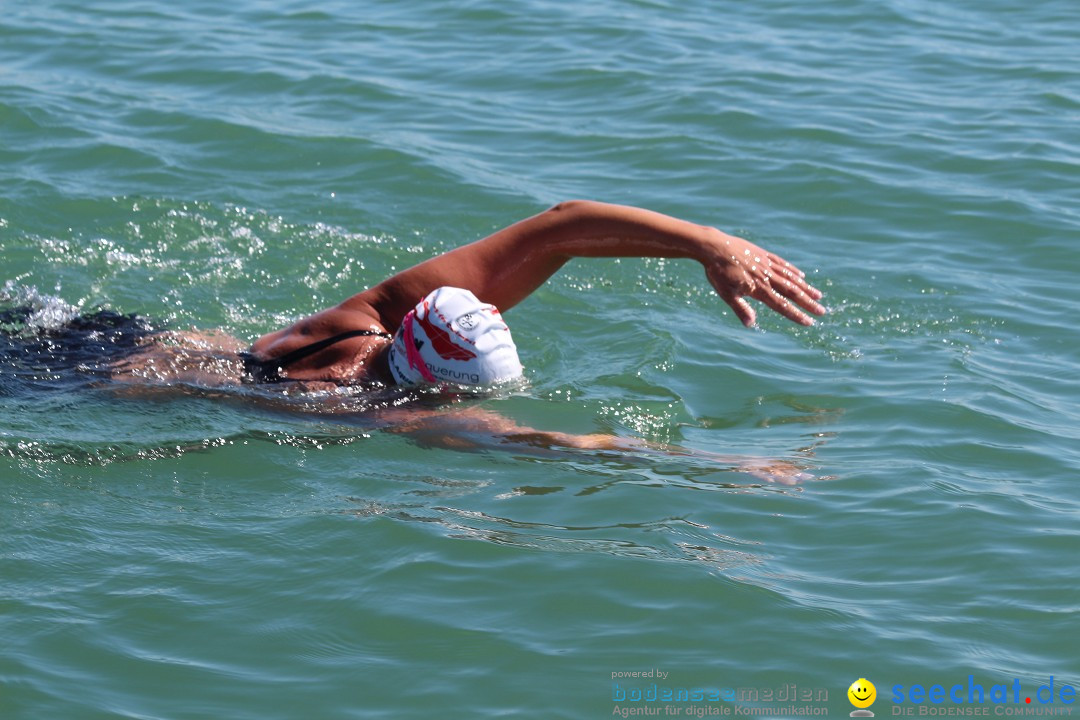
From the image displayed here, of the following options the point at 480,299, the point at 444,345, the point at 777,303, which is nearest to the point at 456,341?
the point at 444,345

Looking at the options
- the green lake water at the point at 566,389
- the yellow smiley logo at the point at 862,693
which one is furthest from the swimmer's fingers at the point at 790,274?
the yellow smiley logo at the point at 862,693

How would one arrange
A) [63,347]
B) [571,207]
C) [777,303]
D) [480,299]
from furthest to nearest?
[63,347], [480,299], [571,207], [777,303]

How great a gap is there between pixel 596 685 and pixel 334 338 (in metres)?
2.46

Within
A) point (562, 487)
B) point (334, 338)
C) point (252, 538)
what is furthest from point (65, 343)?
point (562, 487)

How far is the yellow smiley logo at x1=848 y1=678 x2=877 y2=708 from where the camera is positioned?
14.4ft

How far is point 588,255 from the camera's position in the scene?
6.04 metres

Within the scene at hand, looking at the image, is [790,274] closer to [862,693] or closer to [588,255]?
[588,255]

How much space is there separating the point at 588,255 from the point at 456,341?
27.1 inches

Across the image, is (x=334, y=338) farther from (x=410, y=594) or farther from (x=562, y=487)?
(x=410, y=594)

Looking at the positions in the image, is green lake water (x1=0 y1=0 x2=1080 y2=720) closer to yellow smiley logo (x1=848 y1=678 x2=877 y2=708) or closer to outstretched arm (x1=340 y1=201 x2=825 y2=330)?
yellow smiley logo (x1=848 y1=678 x2=877 y2=708)

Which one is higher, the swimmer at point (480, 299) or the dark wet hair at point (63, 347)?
the swimmer at point (480, 299)

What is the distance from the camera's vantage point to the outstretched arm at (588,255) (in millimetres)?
5527

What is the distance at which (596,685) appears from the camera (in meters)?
4.45

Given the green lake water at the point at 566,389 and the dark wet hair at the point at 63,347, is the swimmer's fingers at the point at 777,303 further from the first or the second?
the dark wet hair at the point at 63,347
